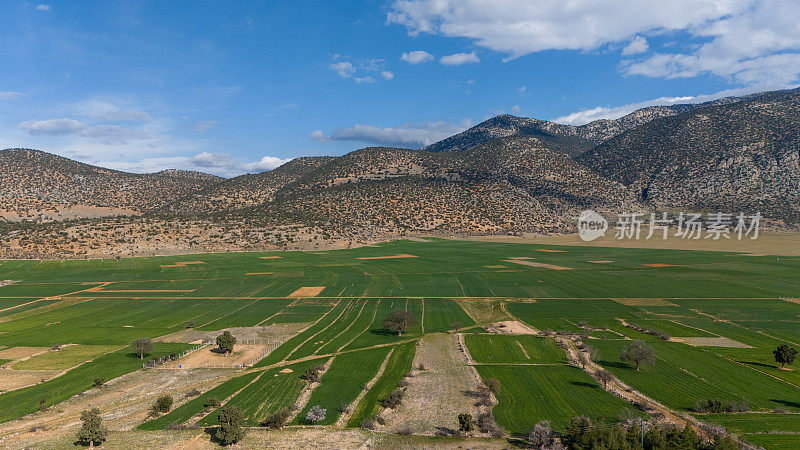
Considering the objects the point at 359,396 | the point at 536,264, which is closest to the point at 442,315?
the point at 359,396

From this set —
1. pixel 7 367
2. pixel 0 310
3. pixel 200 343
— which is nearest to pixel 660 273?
pixel 200 343

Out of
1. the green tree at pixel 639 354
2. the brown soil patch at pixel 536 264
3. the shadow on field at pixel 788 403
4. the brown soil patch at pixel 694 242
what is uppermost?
the brown soil patch at pixel 694 242

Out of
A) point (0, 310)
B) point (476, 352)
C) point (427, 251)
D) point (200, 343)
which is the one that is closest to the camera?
point (476, 352)

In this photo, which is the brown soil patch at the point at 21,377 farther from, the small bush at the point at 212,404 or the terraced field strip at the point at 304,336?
the terraced field strip at the point at 304,336

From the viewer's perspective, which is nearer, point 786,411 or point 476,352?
point 786,411

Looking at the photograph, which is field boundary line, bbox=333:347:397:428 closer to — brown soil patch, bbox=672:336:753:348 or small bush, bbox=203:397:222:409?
small bush, bbox=203:397:222:409

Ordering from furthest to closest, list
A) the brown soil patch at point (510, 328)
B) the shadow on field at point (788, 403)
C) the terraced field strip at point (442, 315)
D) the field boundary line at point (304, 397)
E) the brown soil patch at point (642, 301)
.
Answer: the brown soil patch at point (642, 301) < the terraced field strip at point (442, 315) < the brown soil patch at point (510, 328) < the shadow on field at point (788, 403) < the field boundary line at point (304, 397)

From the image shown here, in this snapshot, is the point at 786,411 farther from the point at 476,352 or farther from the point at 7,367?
the point at 7,367

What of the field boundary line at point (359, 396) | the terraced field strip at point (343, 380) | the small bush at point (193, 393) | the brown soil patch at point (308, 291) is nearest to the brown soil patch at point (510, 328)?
the terraced field strip at point (343, 380)
